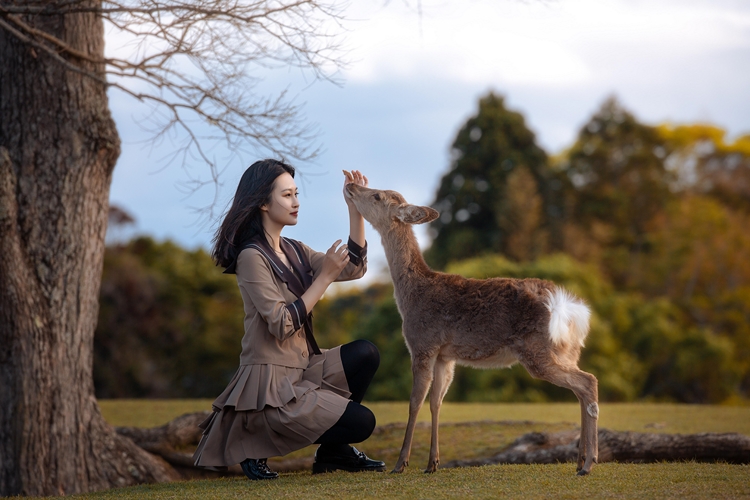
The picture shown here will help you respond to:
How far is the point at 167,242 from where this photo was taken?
2441cm

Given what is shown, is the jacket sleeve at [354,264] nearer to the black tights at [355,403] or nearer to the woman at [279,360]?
the woman at [279,360]

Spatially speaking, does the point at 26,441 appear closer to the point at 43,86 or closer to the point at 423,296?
the point at 43,86

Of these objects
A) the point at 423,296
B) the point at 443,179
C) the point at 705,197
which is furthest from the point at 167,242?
the point at 705,197

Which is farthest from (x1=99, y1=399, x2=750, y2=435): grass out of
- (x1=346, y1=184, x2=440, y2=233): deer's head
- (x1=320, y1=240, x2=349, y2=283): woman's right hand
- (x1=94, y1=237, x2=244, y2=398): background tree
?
(x1=94, y1=237, x2=244, y2=398): background tree

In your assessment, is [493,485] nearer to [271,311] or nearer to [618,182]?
[271,311]

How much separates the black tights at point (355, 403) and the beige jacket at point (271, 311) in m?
0.33

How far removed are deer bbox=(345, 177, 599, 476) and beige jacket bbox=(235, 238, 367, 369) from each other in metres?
0.56

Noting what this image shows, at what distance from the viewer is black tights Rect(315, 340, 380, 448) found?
209 inches

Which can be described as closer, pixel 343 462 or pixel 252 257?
pixel 252 257

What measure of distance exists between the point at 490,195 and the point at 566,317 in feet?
69.3

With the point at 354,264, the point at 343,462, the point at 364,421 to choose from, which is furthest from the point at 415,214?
the point at 343,462

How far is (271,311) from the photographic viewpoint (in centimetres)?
511

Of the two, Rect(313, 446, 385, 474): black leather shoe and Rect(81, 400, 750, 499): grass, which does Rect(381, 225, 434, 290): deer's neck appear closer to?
Rect(313, 446, 385, 474): black leather shoe

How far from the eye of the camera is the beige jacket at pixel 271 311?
513 centimetres
